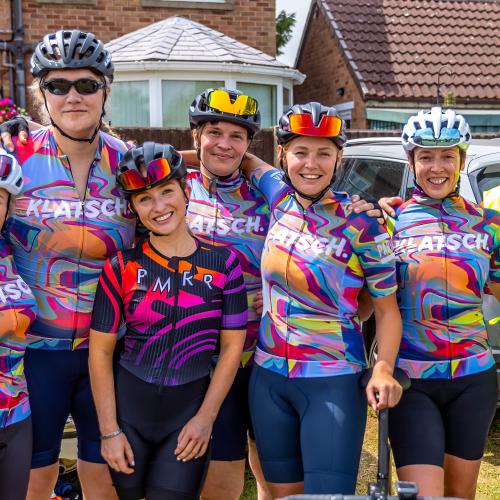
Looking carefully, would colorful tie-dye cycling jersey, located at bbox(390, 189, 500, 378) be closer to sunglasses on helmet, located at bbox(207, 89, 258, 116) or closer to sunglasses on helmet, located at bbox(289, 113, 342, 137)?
sunglasses on helmet, located at bbox(289, 113, 342, 137)

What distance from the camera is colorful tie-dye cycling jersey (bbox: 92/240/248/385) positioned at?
103 inches

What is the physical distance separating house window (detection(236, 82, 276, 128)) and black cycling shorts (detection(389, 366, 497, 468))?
8.97 m

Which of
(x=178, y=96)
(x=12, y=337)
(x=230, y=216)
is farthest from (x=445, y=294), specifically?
(x=178, y=96)

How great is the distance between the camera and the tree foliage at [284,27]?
21.0 m

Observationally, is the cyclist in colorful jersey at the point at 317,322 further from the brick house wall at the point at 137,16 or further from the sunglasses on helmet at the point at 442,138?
the brick house wall at the point at 137,16

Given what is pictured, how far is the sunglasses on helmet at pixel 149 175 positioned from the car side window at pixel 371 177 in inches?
103

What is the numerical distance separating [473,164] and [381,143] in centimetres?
136

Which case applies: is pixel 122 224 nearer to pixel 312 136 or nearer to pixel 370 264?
pixel 312 136

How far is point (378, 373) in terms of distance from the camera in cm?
252

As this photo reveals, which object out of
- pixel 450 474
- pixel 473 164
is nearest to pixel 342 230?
pixel 450 474

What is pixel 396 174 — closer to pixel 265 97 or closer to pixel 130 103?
pixel 265 97

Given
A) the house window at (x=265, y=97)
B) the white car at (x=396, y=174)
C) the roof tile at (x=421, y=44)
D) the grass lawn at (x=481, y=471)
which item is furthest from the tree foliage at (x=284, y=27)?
the grass lawn at (x=481, y=471)

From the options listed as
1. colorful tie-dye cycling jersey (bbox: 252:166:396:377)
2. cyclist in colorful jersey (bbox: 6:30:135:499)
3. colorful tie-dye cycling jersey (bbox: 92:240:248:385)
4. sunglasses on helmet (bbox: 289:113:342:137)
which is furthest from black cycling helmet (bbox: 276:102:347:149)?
cyclist in colorful jersey (bbox: 6:30:135:499)

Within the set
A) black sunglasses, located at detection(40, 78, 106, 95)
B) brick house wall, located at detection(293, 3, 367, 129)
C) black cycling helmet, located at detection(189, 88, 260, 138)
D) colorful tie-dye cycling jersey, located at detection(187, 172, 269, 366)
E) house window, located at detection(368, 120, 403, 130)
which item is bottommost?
colorful tie-dye cycling jersey, located at detection(187, 172, 269, 366)
